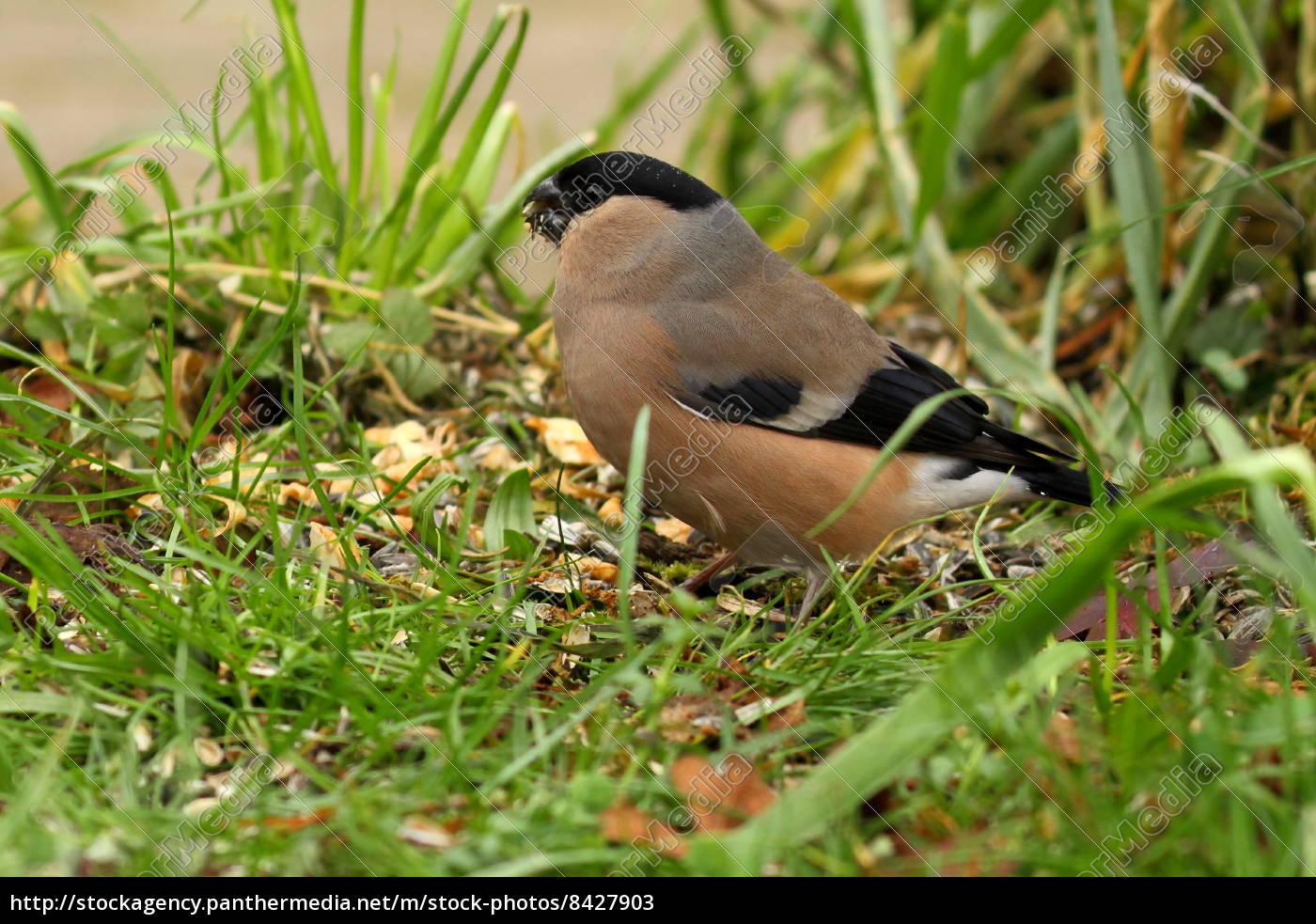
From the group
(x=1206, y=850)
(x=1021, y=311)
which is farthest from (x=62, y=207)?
(x=1206, y=850)

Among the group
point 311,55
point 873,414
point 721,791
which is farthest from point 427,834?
point 311,55

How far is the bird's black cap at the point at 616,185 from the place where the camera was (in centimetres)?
324

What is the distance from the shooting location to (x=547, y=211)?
336cm

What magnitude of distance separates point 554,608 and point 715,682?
497mm

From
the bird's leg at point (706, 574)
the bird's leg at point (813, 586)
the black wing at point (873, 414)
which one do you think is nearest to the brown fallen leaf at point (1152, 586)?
the black wing at point (873, 414)

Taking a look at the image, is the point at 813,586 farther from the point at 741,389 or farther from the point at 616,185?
the point at 616,185

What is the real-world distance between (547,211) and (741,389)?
767 millimetres

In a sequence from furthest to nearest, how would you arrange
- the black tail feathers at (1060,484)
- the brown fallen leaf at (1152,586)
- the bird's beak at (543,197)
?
the bird's beak at (543,197), the black tail feathers at (1060,484), the brown fallen leaf at (1152,586)

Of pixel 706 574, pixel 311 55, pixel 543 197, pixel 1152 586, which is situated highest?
pixel 543 197

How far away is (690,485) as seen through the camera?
296cm

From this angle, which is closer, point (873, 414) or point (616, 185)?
point (873, 414)

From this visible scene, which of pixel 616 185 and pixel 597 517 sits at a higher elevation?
pixel 616 185

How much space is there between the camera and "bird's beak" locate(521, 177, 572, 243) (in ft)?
10.9

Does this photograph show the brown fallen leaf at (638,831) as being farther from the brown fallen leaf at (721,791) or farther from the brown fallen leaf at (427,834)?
the brown fallen leaf at (427,834)
